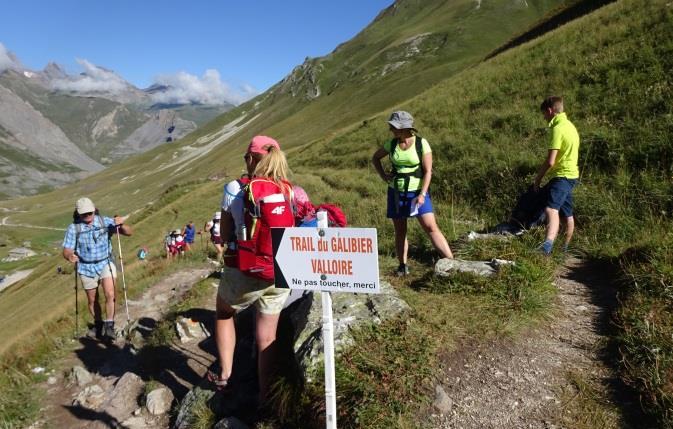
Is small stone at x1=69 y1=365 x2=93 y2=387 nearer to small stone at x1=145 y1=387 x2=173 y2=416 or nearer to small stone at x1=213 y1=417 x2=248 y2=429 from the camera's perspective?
small stone at x1=145 y1=387 x2=173 y2=416

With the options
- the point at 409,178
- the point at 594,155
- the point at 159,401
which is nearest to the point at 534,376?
the point at 409,178

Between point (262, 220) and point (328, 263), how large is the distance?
1.02 m

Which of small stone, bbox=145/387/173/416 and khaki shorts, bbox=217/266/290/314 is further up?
khaki shorts, bbox=217/266/290/314

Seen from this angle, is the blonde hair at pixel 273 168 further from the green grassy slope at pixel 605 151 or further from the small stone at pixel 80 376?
the small stone at pixel 80 376

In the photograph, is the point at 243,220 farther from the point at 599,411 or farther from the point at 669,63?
the point at 669,63

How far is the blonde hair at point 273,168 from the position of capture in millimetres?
4426

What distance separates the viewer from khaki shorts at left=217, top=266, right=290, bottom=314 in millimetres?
4656

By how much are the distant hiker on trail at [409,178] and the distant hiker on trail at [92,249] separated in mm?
5364

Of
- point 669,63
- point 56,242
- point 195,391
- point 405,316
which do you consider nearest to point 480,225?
point 405,316

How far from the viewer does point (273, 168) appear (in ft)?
14.6

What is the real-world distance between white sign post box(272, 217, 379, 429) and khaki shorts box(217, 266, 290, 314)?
3.01 ft

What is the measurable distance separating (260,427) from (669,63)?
12.7 meters

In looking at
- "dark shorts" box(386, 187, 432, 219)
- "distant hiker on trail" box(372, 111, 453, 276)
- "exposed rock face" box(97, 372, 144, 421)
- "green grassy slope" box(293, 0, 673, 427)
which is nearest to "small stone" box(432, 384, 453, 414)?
"green grassy slope" box(293, 0, 673, 427)

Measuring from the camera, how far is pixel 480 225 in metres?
9.20
